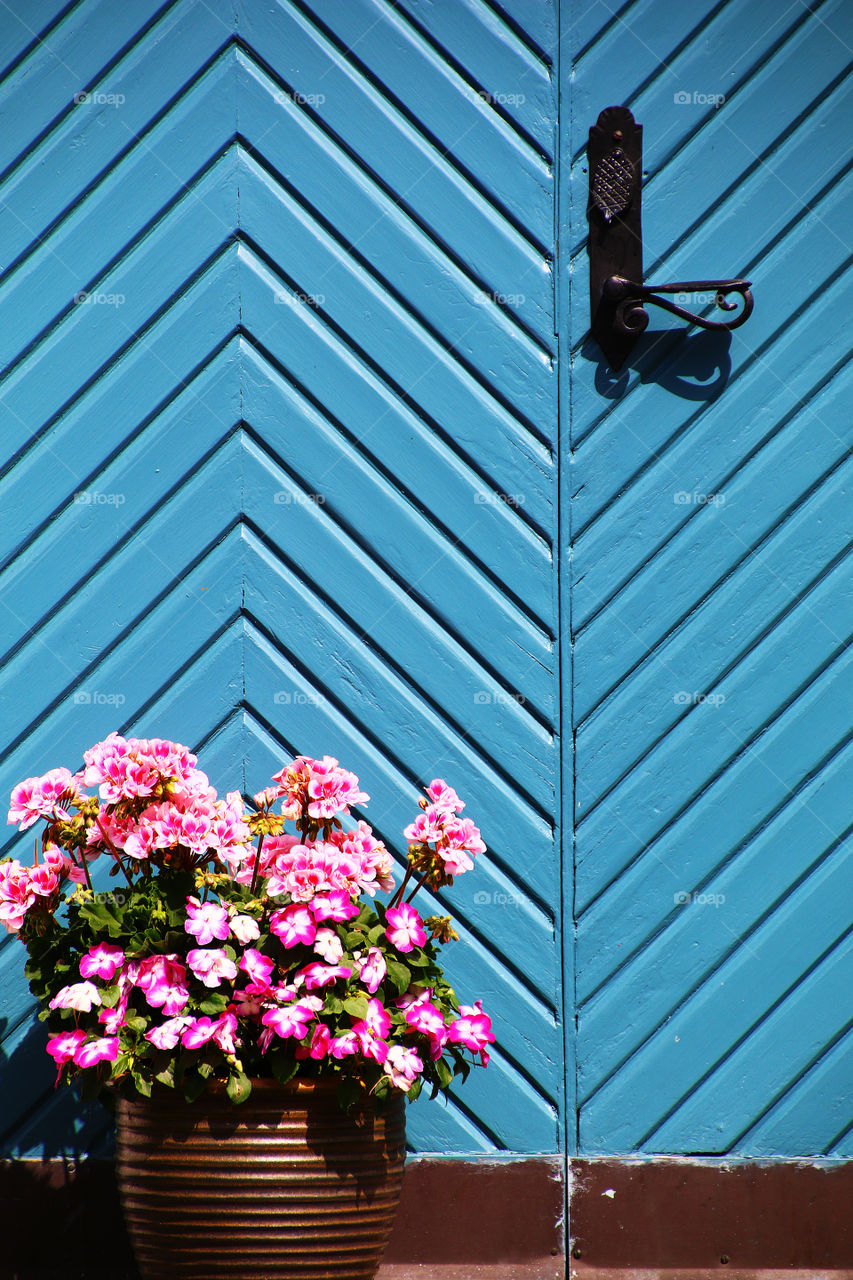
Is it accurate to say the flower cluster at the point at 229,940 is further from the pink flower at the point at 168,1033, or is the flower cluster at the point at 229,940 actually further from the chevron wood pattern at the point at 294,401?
the chevron wood pattern at the point at 294,401

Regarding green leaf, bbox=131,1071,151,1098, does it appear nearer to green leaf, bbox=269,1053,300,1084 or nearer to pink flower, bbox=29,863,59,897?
green leaf, bbox=269,1053,300,1084

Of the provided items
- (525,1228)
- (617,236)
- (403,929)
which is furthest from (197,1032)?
(617,236)

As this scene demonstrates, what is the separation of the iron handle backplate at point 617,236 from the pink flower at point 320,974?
4.75 ft

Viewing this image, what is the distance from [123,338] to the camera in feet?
8.41

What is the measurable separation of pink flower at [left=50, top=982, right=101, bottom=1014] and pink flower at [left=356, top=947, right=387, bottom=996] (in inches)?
17.2

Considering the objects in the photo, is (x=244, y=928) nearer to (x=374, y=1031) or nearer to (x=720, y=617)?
(x=374, y=1031)

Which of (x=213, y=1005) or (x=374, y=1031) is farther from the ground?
(x=374, y=1031)

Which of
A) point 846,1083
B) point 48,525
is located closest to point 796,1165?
point 846,1083

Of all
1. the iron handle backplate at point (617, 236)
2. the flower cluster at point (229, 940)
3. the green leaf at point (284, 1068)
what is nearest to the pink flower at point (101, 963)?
the flower cluster at point (229, 940)

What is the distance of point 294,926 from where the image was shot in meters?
1.90

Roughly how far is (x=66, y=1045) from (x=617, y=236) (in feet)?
6.52

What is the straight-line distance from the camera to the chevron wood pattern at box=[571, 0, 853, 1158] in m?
2.45

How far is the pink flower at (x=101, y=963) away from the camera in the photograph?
75.6 inches

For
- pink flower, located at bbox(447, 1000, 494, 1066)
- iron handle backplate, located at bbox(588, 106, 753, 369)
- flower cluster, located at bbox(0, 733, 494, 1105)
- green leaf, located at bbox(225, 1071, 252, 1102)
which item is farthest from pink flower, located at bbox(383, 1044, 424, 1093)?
iron handle backplate, located at bbox(588, 106, 753, 369)
